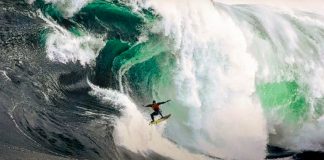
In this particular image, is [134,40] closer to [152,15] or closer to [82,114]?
[152,15]

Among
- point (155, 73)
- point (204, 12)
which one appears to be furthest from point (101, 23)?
point (204, 12)

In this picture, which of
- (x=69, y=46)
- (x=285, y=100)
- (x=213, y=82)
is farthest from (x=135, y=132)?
(x=285, y=100)

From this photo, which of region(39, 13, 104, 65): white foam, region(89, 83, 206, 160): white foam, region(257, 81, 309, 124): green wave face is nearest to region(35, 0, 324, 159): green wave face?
region(257, 81, 309, 124): green wave face

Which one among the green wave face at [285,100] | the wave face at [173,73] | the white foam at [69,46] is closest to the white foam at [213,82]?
the wave face at [173,73]

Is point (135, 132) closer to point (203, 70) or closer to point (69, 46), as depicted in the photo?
point (203, 70)

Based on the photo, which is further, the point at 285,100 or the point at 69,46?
the point at 285,100

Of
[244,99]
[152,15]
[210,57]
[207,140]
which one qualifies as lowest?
[207,140]

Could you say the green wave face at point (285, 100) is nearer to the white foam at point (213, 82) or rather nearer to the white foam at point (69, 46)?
the white foam at point (213, 82)

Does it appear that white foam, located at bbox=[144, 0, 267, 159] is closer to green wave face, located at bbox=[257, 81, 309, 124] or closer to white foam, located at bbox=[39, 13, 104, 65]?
green wave face, located at bbox=[257, 81, 309, 124]
